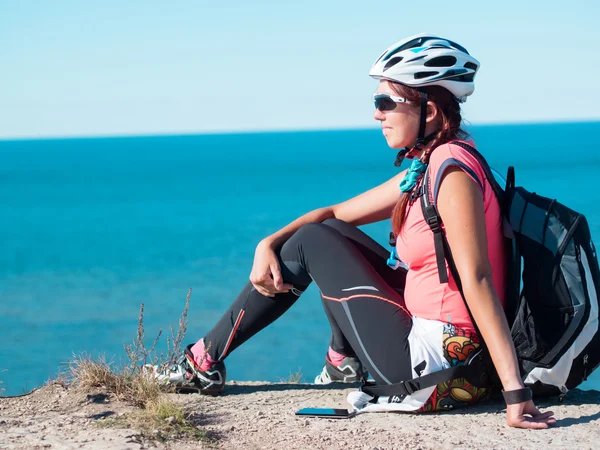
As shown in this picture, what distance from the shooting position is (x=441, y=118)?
354 centimetres

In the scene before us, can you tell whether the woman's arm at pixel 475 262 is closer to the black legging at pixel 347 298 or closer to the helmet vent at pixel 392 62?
the black legging at pixel 347 298

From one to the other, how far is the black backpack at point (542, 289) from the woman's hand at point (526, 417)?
184mm

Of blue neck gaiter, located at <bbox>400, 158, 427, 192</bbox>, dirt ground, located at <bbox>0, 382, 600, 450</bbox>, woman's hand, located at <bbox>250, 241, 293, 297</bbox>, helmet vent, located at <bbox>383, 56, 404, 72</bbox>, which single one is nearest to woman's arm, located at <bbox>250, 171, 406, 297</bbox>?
woman's hand, located at <bbox>250, 241, 293, 297</bbox>

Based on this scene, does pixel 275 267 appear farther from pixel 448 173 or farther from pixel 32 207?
pixel 32 207

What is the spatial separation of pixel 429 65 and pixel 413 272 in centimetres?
91

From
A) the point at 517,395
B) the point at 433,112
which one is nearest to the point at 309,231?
the point at 433,112

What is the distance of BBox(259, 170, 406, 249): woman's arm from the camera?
3.93 metres

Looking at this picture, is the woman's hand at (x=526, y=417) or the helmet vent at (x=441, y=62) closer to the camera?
the woman's hand at (x=526, y=417)

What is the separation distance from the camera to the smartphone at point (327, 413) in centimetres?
354

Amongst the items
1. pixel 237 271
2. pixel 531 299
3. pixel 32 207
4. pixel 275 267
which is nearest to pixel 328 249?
pixel 275 267

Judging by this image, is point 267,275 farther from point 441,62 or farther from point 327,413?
point 441,62

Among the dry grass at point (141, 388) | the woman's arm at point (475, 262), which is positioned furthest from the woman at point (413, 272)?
the dry grass at point (141, 388)

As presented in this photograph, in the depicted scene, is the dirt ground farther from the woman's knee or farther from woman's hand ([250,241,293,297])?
the woman's knee

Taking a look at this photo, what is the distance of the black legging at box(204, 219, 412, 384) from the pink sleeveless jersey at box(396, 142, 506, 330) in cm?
14
